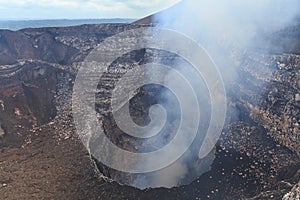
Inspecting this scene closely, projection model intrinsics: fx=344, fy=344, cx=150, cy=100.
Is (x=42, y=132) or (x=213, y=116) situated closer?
(x=42, y=132)

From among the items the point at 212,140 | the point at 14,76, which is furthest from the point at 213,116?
the point at 14,76

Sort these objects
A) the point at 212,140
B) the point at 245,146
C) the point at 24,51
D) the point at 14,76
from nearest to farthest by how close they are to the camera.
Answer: the point at 245,146 < the point at 212,140 < the point at 14,76 < the point at 24,51

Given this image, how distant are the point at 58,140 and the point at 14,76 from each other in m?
9.85

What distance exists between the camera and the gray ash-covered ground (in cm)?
1341

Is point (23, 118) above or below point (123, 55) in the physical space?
below

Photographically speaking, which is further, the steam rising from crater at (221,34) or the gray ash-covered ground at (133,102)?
the steam rising from crater at (221,34)

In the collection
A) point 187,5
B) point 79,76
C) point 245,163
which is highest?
point 187,5

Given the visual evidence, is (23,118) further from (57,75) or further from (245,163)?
(245,163)

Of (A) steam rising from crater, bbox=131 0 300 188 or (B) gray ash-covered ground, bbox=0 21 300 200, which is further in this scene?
(A) steam rising from crater, bbox=131 0 300 188

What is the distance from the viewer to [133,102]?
22.7 m

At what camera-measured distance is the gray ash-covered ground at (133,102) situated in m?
13.4

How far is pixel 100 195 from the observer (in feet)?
42.7

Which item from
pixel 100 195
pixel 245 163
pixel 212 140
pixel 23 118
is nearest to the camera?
pixel 100 195

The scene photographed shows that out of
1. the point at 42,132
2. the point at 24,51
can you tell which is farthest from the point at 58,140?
the point at 24,51
